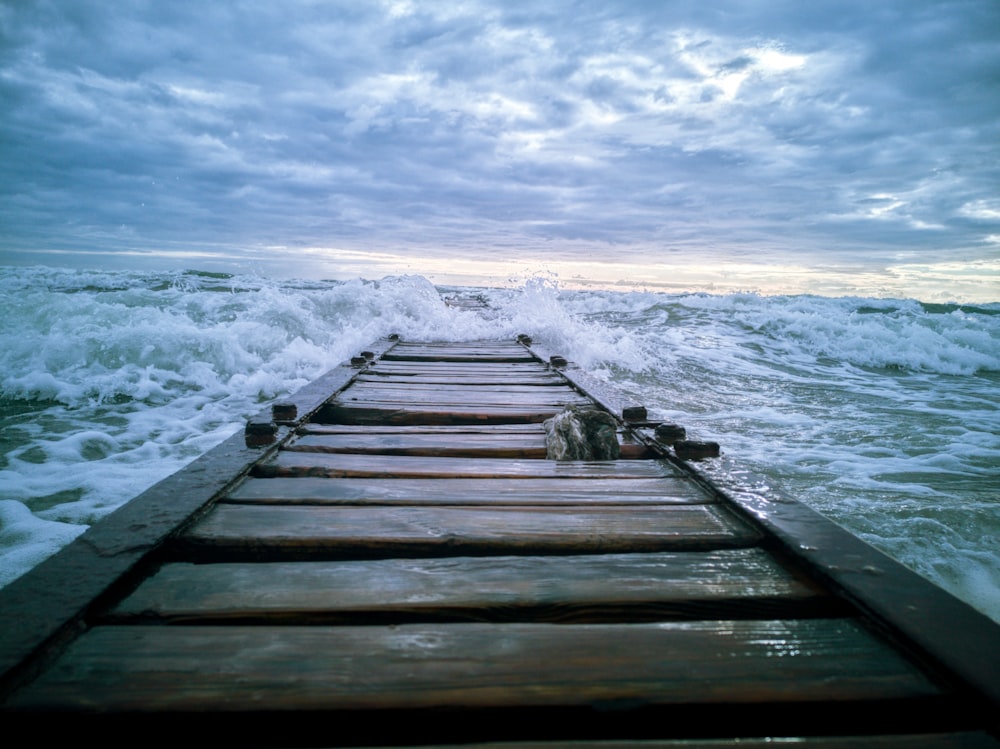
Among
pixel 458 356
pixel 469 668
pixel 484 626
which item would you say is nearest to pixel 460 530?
pixel 484 626

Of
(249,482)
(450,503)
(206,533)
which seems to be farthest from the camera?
(249,482)

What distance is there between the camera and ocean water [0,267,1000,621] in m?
3.84

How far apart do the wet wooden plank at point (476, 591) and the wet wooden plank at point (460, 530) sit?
0.10 metres

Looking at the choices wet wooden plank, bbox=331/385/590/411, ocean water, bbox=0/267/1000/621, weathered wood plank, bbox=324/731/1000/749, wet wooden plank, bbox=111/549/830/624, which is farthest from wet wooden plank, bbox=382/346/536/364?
weathered wood plank, bbox=324/731/1000/749

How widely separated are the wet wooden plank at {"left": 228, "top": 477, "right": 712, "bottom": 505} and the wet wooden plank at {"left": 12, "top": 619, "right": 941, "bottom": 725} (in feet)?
2.59

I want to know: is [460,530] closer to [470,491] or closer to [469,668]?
[470,491]

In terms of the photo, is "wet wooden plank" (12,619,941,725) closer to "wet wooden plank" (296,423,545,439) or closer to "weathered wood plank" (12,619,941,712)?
"weathered wood plank" (12,619,941,712)

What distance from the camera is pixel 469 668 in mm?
1069

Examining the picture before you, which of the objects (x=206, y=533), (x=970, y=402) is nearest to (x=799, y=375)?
(x=970, y=402)

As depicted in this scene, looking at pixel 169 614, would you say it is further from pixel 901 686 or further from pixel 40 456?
pixel 40 456

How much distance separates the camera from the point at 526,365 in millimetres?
6020

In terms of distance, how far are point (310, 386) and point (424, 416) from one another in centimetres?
108

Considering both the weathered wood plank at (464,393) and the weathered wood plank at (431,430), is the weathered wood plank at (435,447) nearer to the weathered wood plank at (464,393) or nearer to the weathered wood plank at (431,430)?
the weathered wood plank at (431,430)

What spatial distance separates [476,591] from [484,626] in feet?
0.46
